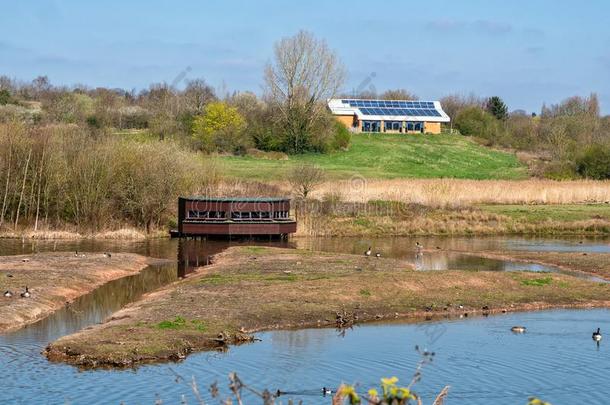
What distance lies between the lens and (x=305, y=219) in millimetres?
65438

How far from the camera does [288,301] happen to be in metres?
35.5

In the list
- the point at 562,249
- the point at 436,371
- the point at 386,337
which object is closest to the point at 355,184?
the point at 562,249

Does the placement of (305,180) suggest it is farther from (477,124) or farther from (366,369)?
(477,124)

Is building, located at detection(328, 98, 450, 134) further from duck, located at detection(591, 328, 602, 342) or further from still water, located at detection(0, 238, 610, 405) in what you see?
duck, located at detection(591, 328, 602, 342)

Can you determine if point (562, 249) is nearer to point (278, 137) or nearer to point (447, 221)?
point (447, 221)

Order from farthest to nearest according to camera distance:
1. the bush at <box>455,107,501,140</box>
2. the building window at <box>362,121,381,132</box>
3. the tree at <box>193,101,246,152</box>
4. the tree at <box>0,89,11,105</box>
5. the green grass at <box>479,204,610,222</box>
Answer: the bush at <box>455,107,501,140</box> < the building window at <box>362,121,381,132</box> < the tree at <box>0,89,11,105</box> < the tree at <box>193,101,246,152</box> < the green grass at <box>479,204,610,222</box>

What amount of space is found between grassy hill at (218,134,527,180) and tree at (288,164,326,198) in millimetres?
11389

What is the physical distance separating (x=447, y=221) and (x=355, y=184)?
880 centimetres

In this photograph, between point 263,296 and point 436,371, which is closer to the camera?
point 436,371

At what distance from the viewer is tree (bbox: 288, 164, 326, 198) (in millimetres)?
69375

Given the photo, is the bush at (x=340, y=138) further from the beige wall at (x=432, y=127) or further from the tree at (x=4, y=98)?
the tree at (x=4, y=98)

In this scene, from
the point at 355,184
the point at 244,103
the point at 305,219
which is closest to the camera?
the point at 305,219

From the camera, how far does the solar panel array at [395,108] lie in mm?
136250

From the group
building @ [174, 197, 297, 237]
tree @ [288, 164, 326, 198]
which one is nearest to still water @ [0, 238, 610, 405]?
building @ [174, 197, 297, 237]
